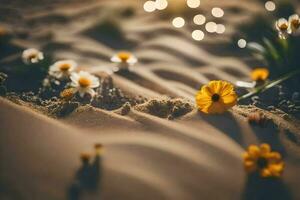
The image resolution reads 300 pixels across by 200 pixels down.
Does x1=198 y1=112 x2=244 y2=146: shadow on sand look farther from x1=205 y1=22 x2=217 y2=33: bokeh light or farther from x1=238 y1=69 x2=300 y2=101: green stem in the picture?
x1=205 y1=22 x2=217 y2=33: bokeh light

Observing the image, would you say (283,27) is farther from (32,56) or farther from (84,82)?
(32,56)

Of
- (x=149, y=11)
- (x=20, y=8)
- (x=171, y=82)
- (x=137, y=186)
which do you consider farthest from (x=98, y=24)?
(x=137, y=186)

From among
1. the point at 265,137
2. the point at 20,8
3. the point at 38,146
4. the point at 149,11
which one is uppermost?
the point at 149,11

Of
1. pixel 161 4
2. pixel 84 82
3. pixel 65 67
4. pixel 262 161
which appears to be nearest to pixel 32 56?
pixel 65 67

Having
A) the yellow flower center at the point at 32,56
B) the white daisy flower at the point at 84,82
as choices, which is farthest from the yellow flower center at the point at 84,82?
the yellow flower center at the point at 32,56

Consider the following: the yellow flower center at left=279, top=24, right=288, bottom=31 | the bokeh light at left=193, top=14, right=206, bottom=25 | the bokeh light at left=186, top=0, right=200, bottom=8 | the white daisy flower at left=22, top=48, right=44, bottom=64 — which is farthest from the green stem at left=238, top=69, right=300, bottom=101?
the bokeh light at left=186, top=0, right=200, bottom=8

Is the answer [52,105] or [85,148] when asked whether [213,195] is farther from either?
[52,105]
